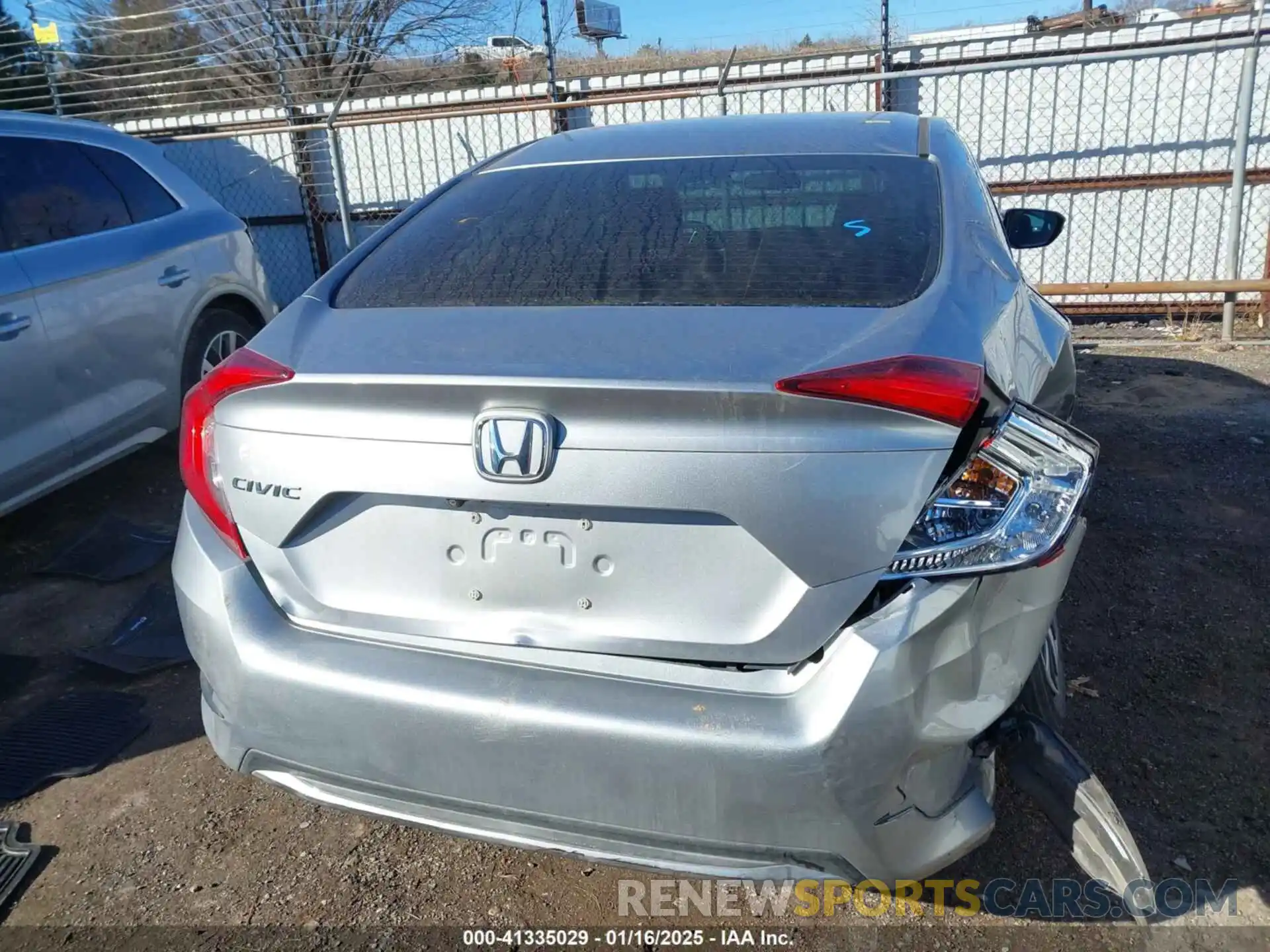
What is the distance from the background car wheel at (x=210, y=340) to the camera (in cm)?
484

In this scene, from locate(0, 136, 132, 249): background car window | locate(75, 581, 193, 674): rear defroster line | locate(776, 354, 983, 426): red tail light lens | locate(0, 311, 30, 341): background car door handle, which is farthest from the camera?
locate(0, 136, 132, 249): background car window

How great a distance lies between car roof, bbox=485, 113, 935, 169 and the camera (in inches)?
105

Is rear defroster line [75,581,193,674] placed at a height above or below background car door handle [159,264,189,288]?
below

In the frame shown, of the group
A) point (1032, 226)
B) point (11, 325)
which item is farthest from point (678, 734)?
point (11, 325)

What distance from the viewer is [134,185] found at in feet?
15.6

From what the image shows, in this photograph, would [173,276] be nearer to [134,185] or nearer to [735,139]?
[134,185]

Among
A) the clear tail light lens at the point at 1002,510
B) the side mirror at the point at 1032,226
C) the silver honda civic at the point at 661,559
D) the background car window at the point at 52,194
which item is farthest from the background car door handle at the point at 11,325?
the side mirror at the point at 1032,226

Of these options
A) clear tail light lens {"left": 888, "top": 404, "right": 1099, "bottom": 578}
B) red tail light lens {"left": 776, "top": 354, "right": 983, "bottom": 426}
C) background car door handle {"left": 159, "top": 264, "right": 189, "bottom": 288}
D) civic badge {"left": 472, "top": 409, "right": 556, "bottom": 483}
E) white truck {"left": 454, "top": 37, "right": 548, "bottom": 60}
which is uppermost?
white truck {"left": 454, "top": 37, "right": 548, "bottom": 60}

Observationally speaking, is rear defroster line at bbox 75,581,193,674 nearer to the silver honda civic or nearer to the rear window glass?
the silver honda civic

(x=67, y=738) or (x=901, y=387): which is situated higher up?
(x=901, y=387)

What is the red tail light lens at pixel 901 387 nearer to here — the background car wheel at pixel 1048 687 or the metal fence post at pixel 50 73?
the background car wheel at pixel 1048 687

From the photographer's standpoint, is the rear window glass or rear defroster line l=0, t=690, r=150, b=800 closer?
the rear window glass

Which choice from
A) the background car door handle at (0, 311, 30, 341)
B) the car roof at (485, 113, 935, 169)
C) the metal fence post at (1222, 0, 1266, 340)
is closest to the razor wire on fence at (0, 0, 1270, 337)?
the metal fence post at (1222, 0, 1266, 340)

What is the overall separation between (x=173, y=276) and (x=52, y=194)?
1.96 feet
